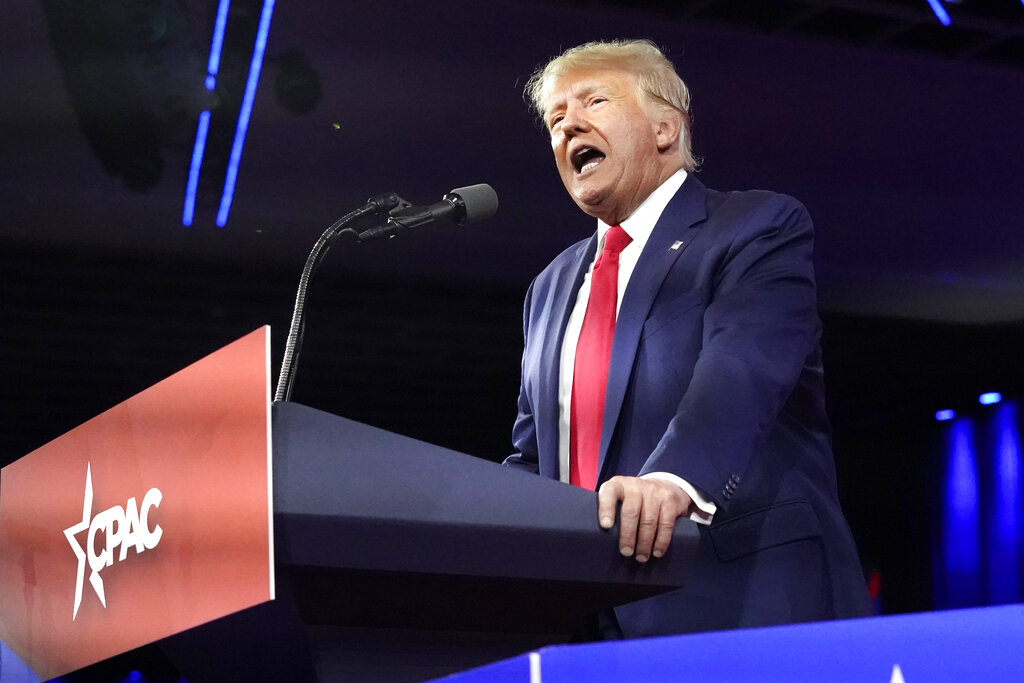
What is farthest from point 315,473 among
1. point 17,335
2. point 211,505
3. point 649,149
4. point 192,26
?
point 17,335

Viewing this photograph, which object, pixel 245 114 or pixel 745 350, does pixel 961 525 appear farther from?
pixel 745 350

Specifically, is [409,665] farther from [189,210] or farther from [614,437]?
[189,210]

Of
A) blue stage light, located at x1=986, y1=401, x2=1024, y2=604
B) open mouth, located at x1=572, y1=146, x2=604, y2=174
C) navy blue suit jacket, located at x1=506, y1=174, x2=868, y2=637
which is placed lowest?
navy blue suit jacket, located at x1=506, y1=174, x2=868, y2=637

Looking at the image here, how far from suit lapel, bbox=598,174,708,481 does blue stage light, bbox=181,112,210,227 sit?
309 centimetres

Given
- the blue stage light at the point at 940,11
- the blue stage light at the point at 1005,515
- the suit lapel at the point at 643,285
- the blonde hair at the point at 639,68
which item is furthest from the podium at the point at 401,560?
the blue stage light at the point at 1005,515

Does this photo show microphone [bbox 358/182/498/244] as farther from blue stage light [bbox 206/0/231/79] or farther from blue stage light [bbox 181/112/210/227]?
blue stage light [bbox 181/112/210/227]

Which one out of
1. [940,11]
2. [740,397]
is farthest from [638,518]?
[940,11]

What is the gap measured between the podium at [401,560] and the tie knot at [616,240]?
640mm

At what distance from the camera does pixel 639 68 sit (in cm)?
168

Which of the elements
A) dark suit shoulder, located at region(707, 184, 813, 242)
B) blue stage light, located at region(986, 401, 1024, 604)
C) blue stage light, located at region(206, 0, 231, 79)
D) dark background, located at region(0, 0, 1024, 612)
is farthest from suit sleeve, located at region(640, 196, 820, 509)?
blue stage light, located at region(986, 401, 1024, 604)

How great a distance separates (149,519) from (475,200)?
599 millimetres

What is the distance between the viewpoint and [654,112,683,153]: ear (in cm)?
168

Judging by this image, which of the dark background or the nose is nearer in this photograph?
the nose

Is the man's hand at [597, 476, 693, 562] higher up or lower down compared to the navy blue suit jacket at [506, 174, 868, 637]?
lower down
